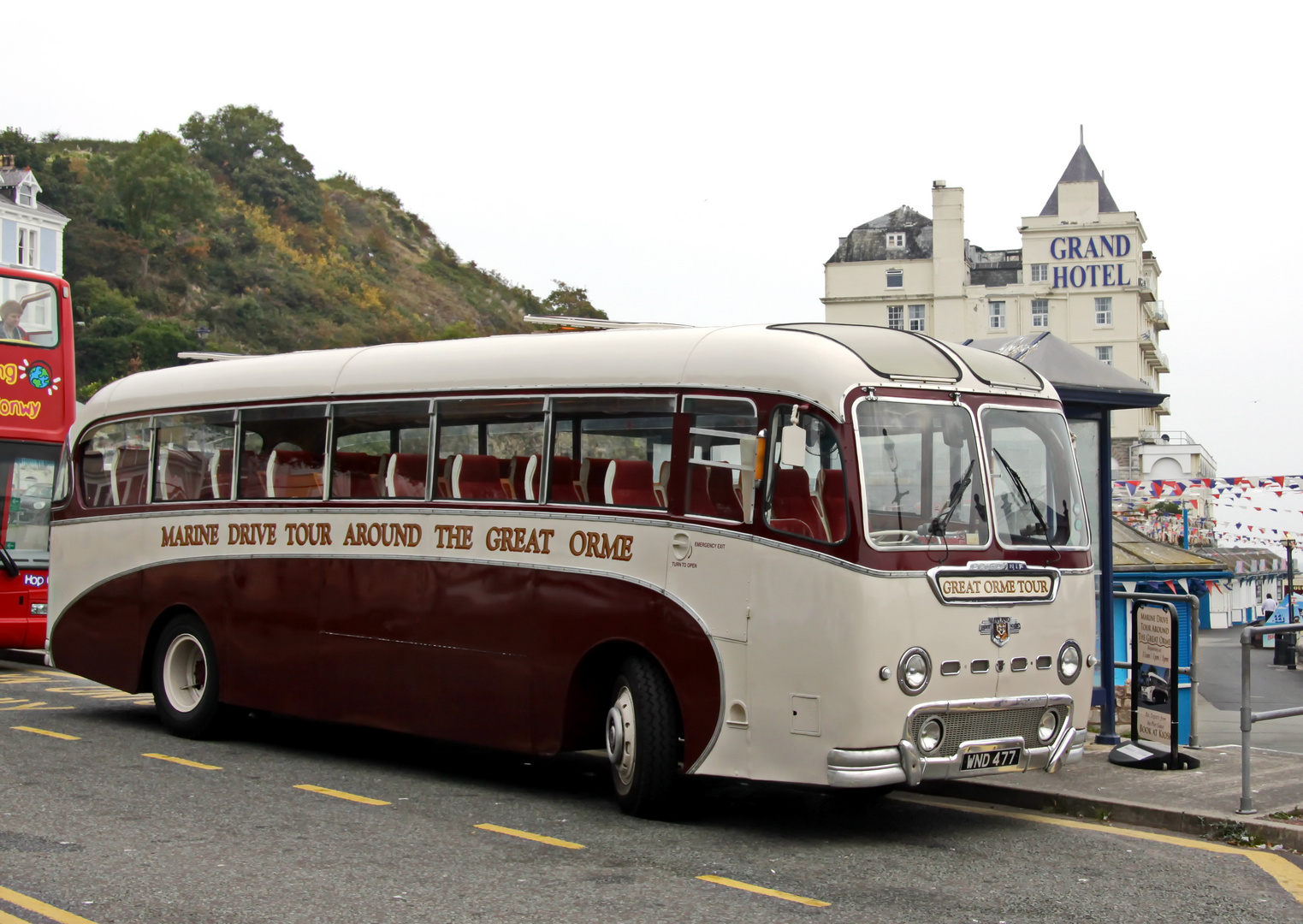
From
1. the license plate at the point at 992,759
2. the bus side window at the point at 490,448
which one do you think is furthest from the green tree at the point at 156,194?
the license plate at the point at 992,759

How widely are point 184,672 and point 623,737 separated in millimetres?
5165

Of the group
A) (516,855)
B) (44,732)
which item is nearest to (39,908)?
(516,855)

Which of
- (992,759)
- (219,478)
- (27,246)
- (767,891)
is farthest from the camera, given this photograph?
(27,246)

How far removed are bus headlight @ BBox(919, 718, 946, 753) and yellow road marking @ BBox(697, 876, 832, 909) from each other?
1.43 m

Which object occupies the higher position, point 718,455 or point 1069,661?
point 718,455

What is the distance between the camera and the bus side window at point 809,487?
8250 millimetres

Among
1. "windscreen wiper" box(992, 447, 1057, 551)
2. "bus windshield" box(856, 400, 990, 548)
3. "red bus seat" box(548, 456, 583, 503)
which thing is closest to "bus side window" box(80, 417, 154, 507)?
"red bus seat" box(548, 456, 583, 503)

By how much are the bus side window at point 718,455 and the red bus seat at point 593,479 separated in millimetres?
766

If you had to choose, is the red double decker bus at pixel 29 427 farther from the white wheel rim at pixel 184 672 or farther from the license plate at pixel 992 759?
the license plate at pixel 992 759

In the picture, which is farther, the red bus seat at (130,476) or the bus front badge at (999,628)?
the red bus seat at (130,476)

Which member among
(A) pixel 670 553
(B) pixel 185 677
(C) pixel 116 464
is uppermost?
(C) pixel 116 464

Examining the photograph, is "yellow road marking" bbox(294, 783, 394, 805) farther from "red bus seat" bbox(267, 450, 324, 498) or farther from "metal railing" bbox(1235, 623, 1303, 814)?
"metal railing" bbox(1235, 623, 1303, 814)

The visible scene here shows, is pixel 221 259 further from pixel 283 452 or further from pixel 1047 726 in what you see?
pixel 1047 726

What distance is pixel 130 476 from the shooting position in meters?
13.2
